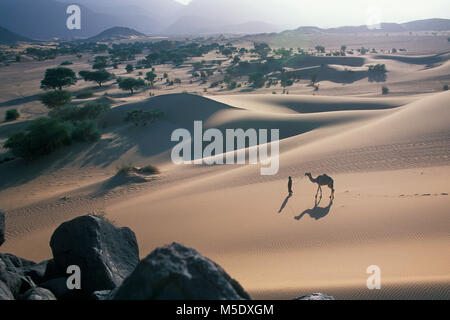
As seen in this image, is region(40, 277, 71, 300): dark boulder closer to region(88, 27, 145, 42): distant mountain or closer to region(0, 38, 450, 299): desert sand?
region(0, 38, 450, 299): desert sand

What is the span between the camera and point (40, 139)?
59.1 ft

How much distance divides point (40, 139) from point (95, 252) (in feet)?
51.3

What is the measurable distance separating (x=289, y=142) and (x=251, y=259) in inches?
428

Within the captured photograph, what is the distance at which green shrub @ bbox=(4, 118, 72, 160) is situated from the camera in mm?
17719

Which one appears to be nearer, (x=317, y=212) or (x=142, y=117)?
(x=317, y=212)

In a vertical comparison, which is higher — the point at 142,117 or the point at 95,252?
the point at 142,117

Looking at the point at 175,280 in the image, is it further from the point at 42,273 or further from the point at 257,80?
the point at 257,80

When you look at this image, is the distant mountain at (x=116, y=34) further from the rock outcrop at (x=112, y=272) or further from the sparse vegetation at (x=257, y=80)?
the rock outcrop at (x=112, y=272)

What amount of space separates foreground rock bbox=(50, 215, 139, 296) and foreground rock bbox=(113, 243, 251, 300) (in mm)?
2393

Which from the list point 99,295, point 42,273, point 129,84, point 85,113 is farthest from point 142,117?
point 99,295

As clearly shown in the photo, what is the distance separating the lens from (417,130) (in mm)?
14188

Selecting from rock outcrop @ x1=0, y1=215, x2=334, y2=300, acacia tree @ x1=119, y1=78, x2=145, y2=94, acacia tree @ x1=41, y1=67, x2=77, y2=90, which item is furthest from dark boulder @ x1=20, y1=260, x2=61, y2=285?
acacia tree @ x1=41, y1=67, x2=77, y2=90
